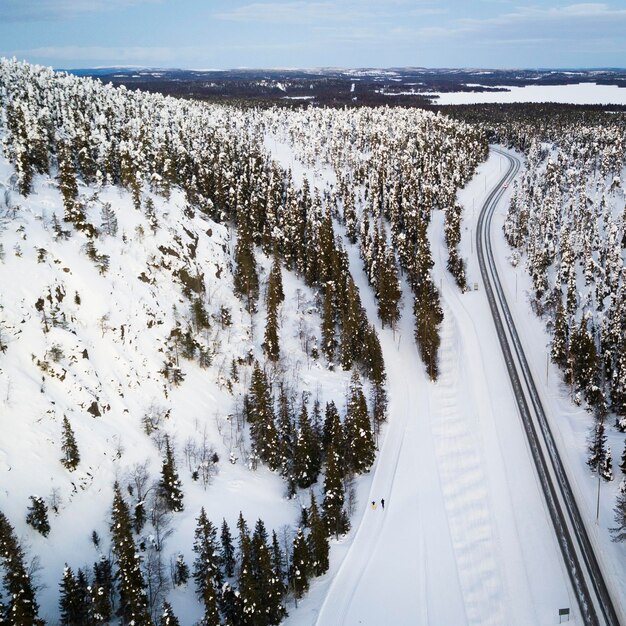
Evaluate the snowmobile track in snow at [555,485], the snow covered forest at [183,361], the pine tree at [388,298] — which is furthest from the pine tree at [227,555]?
the pine tree at [388,298]

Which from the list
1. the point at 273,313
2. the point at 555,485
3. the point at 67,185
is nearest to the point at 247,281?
the point at 273,313

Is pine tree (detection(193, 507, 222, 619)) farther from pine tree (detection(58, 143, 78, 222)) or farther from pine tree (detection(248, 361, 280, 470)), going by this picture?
pine tree (detection(58, 143, 78, 222))

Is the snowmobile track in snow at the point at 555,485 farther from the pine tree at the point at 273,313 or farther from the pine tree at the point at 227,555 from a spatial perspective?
the pine tree at the point at 273,313

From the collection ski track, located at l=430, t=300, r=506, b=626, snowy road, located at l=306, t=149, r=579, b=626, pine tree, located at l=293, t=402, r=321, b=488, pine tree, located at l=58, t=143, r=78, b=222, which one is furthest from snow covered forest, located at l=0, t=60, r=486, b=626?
ski track, located at l=430, t=300, r=506, b=626

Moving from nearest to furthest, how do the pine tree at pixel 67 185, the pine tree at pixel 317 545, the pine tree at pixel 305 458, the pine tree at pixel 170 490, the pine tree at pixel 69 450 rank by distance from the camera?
the pine tree at pixel 317 545
the pine tree at pixel 69 450
the pine tree at pixel 170 490
the pine tree at pixel 305 458
the pine tree at pixel 67 185

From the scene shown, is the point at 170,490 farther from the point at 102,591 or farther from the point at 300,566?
the point at 300,566

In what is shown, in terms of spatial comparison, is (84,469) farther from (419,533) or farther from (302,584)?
(419,533)

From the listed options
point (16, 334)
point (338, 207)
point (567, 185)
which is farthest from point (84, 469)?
point (567, 185)
